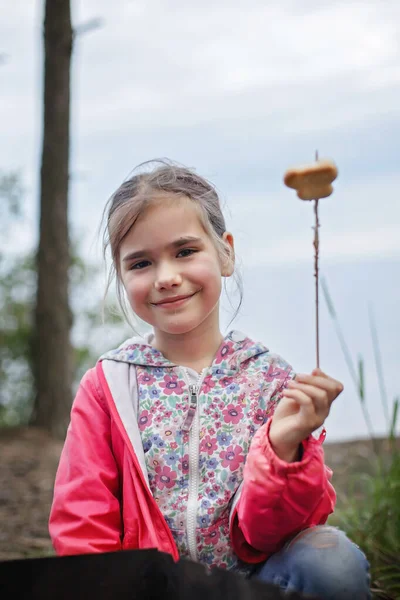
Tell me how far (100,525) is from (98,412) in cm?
24

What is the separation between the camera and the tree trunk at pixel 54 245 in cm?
468

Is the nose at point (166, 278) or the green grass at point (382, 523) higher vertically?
the nose at point (166, 278)

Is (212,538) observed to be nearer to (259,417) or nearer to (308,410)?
(259,417)

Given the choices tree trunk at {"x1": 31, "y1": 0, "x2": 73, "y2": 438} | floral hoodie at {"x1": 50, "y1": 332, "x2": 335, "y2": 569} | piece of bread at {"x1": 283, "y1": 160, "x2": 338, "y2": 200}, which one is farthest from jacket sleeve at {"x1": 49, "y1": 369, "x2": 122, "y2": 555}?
tree trunk at {"x1": 31, "y1": 0, "x2": 73, "y2": 438}

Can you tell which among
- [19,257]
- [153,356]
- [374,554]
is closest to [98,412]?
[153,356]

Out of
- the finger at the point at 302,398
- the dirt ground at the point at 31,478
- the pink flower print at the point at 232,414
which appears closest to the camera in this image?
the finger at the point at 302,398

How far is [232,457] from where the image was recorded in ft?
5.10

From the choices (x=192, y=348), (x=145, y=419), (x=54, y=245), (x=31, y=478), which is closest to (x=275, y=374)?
(x=192, y=348)

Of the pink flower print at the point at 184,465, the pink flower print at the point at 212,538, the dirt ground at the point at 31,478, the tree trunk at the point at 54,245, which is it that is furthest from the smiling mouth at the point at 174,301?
the tree trunk at the point at 54,245

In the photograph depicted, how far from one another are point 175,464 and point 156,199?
0.56 meters

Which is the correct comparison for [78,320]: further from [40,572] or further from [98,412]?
[40,572]

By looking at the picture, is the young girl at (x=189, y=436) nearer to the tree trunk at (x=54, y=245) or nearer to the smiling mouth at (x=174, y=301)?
the smiling mouth at (x=174, y=301)

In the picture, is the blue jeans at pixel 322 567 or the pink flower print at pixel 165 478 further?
the pink flower print at pixel 165 478

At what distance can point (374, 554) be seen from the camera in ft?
7.13
